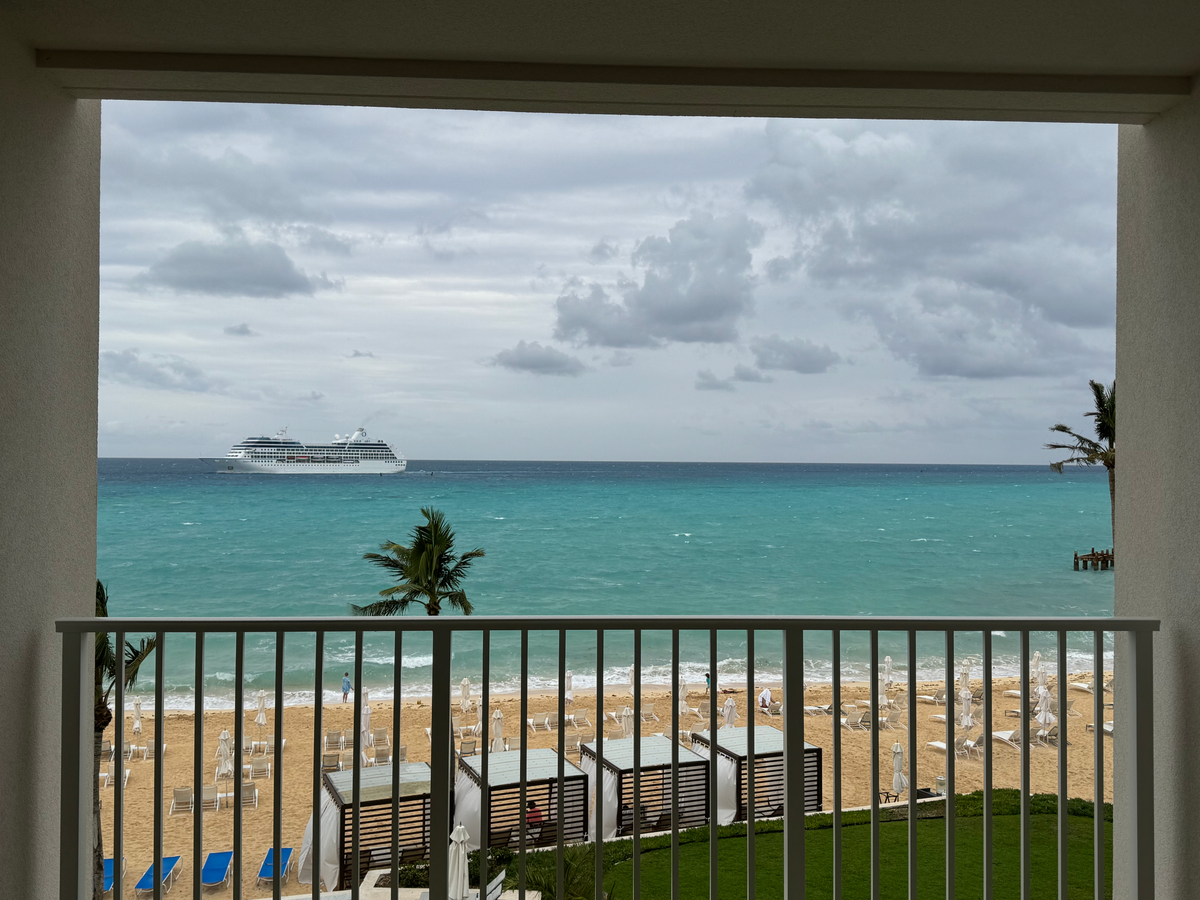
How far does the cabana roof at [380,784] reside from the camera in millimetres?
7961

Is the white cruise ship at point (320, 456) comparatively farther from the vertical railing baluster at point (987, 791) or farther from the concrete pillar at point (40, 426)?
the vertical railing baluster at point (987, 791)

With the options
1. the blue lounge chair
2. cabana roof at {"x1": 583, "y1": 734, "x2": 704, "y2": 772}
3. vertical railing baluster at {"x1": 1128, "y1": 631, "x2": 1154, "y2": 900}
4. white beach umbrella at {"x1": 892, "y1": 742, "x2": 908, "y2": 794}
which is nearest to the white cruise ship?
cabana roof at {"x1": 583, "y1": 734, "x2": 704, "y2": 772}

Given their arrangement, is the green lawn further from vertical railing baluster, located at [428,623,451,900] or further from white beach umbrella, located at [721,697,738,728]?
white beach umbrella, located at [721,697,738,728]

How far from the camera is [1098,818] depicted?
2188 mm

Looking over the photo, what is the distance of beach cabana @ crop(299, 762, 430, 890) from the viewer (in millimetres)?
7605

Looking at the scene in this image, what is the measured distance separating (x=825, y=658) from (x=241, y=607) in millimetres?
15194

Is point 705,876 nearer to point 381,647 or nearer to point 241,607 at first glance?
point 381,647

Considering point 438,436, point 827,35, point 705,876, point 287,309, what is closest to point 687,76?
point 827,35

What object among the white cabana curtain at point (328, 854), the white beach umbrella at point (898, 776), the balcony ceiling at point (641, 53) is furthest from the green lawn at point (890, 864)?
the balcony ceiling at point (641, 53)

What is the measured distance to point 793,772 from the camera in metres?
2.28

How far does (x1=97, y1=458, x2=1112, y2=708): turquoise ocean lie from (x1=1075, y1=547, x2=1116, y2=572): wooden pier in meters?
0.35

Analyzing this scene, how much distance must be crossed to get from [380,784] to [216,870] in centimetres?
183

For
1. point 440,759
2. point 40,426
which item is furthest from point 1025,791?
point 40,426

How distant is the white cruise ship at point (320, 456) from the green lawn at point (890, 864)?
21.4 m
